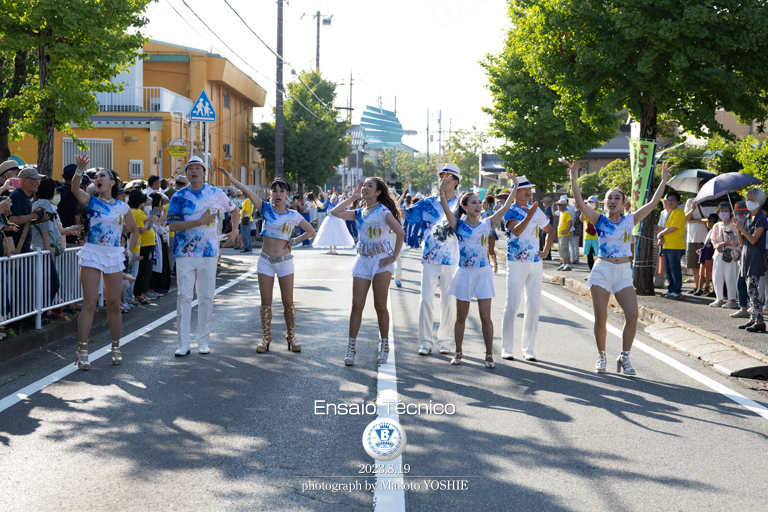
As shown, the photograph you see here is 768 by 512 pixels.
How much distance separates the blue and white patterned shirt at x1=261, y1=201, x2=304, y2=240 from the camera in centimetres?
818

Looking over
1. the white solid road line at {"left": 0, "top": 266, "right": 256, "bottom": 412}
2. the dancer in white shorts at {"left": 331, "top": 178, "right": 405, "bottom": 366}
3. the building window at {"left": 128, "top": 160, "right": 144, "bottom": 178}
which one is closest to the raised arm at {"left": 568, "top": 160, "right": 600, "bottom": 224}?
the dancer in white shorts at {"left": 331, "top": 178, "right": 405, "bottom": 366}

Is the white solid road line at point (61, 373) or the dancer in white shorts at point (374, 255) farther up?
the dancer in white shorts at point (374, 255)

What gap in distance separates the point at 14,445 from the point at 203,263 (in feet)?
10.8

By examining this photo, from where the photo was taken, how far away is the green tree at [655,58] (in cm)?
1190

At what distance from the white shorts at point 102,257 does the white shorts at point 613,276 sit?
4866 mm

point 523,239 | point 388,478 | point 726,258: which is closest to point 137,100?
point 726,258

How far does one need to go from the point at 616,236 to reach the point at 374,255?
2483mm

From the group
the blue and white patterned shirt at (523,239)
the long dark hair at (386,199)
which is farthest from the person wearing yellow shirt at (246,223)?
the blue and white patterned shirt at (523,239)

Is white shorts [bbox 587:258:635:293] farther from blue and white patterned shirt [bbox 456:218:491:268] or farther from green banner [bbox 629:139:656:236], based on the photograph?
green banner [bbox 629:139:656:236]

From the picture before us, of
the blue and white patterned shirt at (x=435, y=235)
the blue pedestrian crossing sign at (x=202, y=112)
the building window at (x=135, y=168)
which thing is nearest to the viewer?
the blue and white patterned shirt at (x=435, y=235)

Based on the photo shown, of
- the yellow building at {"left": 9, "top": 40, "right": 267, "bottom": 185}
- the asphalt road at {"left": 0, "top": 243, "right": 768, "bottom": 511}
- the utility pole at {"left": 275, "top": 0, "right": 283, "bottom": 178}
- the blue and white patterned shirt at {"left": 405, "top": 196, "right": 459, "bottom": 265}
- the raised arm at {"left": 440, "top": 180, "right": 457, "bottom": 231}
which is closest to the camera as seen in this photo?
the asphalt road at {"left": 0, "top": 243, "right": 768, "bottom": 511}

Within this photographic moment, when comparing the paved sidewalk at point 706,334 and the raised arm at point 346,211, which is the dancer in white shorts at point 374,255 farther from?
the paved sidewalk at point 706,334

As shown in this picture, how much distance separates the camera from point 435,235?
8.33 m

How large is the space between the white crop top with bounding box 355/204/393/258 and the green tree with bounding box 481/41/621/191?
723 inches
